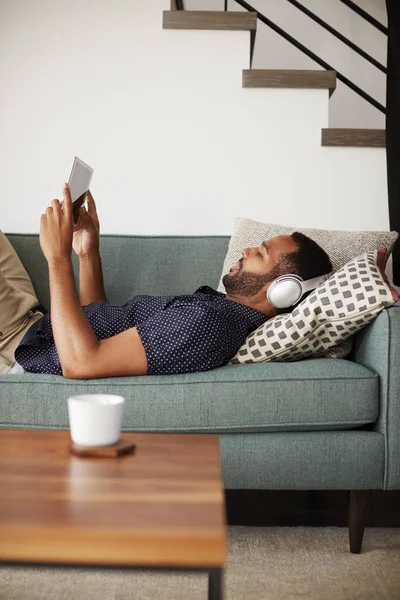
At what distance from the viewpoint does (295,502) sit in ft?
7.14

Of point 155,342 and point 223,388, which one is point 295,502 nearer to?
point 223,388

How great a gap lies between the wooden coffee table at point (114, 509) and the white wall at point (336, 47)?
113 inches

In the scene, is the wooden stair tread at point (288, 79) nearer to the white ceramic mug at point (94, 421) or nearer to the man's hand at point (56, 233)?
the man's hand at point (56, 233)

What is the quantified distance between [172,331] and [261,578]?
60cm

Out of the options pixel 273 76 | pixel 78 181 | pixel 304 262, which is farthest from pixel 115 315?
pixel 273 76

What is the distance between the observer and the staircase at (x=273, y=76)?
2.79m

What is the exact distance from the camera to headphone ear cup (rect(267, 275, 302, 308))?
6.24 feet

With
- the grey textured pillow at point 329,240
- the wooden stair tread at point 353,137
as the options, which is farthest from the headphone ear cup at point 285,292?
the wooden stair tread at point 353,137

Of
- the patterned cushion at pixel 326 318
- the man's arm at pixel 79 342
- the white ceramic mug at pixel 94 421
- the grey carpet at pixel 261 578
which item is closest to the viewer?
the white ceramic mug at pixel 94 421

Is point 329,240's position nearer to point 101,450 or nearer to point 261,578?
point 261,578

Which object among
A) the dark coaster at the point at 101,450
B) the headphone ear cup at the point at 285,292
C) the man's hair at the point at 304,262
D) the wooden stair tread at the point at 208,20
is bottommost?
the dark coaster at the point at 101,450

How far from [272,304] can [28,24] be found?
170 cm

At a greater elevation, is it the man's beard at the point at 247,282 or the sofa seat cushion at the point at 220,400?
Answer: the man's beard at the point at 247,282

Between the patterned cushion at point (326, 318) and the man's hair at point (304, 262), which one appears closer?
the patterned cushion at point (326, 318)
